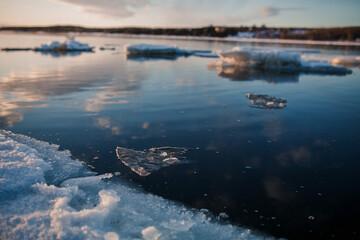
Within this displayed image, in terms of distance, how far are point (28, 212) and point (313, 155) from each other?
3.45 metres

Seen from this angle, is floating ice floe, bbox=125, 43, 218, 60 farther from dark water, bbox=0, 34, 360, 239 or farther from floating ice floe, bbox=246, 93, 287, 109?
floating ice floe, bbox=246, 93, 287, 109

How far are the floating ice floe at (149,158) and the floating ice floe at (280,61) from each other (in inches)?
465

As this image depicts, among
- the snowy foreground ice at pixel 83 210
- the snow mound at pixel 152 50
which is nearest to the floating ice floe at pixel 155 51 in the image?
the snow mound at pixel 152 50

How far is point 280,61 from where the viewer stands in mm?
15031

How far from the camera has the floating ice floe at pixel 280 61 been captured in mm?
14359

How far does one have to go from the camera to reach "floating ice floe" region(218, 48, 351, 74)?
14359mm

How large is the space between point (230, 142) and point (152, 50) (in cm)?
2122

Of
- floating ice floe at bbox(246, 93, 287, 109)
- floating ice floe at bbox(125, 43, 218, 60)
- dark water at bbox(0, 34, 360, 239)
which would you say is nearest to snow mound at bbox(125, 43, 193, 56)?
floating ice floe at bbox(125, 43, 218, 60)

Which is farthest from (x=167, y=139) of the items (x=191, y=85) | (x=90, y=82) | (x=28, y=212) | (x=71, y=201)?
(x=90, y=82)

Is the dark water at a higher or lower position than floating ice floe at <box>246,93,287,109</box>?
lower

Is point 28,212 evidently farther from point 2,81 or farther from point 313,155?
point 2,81

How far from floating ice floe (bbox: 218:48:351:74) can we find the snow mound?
10056mm

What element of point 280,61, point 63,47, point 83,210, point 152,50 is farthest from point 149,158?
point 63,47

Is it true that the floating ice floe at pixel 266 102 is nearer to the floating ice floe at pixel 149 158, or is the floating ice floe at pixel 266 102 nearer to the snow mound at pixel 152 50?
the floating ice floe at pixel 149 158
